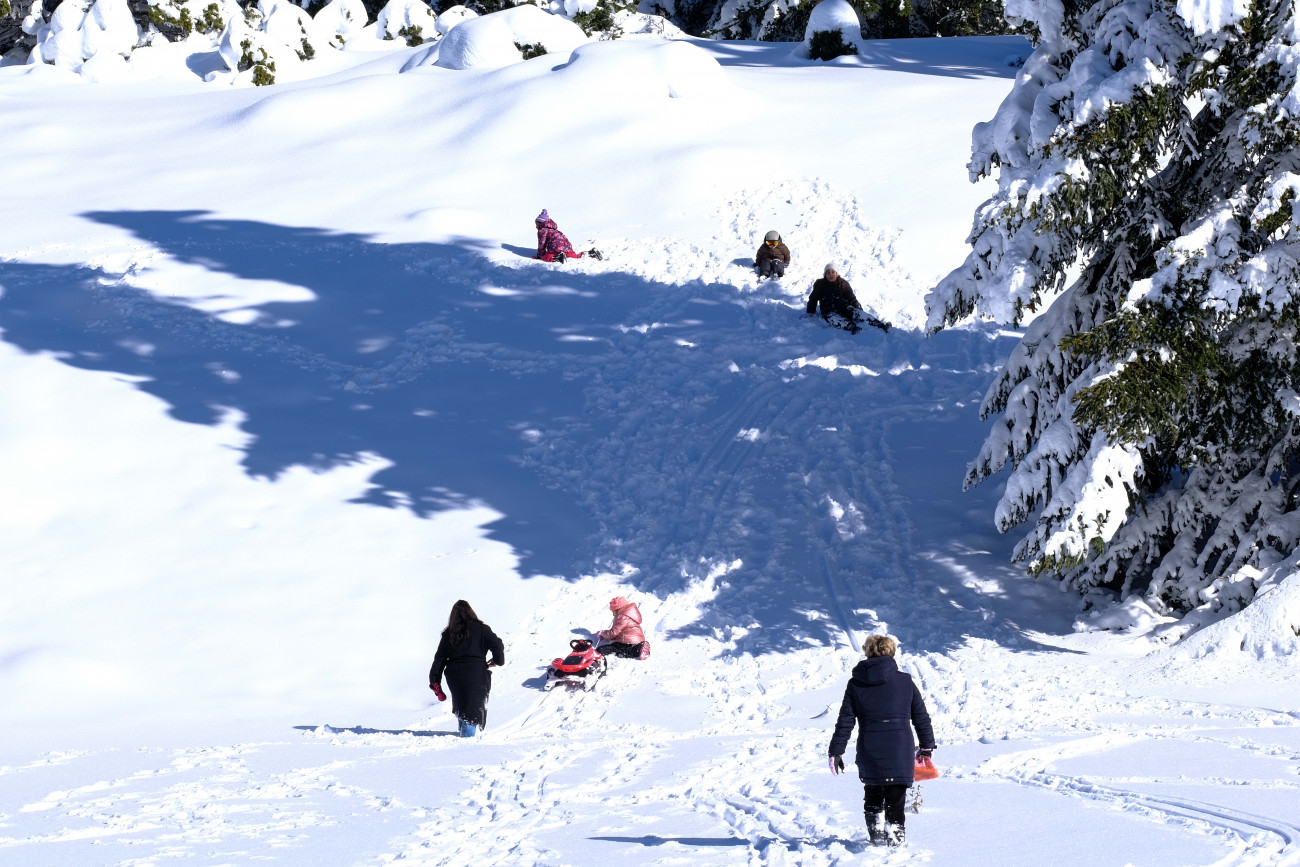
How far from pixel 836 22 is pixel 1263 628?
25.7m

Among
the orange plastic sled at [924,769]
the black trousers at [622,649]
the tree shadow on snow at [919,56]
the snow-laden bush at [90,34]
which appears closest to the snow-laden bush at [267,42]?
the snow-laden bush at [90,34]

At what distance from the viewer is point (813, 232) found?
20703 millimetres

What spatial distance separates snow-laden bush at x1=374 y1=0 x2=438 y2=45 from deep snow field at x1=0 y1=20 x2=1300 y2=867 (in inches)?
470

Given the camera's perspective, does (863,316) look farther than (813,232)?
No

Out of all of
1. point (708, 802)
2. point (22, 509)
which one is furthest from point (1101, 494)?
point (22, 509)

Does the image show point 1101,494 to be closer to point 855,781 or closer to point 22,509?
point 855,781

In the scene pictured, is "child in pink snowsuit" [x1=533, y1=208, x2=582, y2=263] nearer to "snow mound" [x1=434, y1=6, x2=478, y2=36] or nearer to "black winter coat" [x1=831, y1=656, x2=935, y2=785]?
"black winter coat" [x1=831, y1=656, x2=935, y2=785]

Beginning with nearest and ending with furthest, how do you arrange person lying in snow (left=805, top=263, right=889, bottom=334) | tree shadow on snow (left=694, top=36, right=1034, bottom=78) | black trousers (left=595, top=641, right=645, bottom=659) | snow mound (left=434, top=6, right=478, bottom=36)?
black trousers (left=595, top=641, right=645, bottom=659)
person lying in snow (left=805, top=263, right=889, bottom=334)
tree shadow on snow (left=694, top=36, right=1034, bottom=78)
snow mound (left=434, top=6, right=478, bottom=36)

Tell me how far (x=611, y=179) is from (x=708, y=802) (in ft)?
57.8

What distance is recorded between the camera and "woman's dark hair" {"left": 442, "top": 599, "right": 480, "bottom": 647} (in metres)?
9.56

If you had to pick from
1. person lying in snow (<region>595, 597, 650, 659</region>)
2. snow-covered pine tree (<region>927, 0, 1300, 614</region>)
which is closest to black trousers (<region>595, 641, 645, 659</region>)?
person lying in snow (<region>595, 597, 650, 659</region>)

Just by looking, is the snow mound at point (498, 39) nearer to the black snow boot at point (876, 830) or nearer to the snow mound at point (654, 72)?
the snow mound at point (654, 72)

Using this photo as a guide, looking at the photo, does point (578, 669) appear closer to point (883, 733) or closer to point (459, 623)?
point (459, 623)

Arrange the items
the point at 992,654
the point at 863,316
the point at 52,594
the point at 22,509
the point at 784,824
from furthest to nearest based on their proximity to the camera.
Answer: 1. the point at 863,316
2. the point at 22,509
3. the point at 52,594
4. the point at 992,654
5. the point at 784,824
